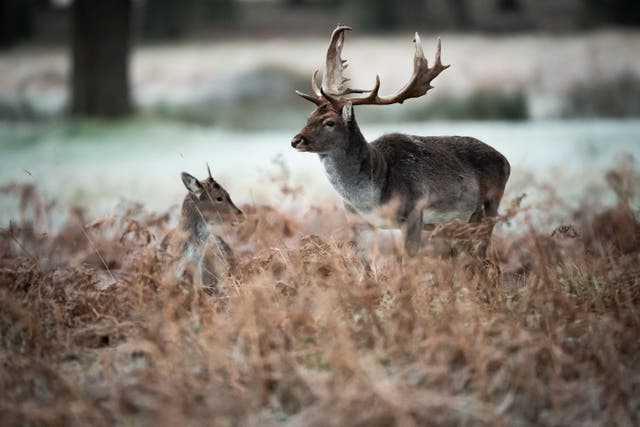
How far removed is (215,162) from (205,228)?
472cm

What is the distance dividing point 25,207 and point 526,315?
467 cm

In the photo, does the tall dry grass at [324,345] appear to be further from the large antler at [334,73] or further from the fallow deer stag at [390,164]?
the large antler at [334,73]

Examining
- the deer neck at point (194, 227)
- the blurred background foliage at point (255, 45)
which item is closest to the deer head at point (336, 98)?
the deer neck at point (194, 227)

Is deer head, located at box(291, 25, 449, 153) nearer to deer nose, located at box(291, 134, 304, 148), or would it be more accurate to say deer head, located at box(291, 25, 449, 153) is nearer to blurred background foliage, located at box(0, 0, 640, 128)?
deer nose, located at box(291, 134, 304, 148)

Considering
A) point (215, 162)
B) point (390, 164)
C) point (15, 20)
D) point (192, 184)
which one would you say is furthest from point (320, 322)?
point (15, 20)

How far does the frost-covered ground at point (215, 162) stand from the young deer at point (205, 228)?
2.86ft

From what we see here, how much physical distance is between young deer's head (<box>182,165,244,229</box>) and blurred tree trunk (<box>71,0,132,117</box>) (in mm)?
8824

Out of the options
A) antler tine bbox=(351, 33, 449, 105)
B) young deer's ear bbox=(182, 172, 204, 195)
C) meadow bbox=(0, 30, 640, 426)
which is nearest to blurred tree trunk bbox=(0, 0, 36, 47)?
meadow bbox=(0, 30, 640, 426)

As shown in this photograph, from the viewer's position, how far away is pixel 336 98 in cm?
671

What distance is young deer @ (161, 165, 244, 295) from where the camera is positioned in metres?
7.15

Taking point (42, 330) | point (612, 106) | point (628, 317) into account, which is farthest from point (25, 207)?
point (612, 106)

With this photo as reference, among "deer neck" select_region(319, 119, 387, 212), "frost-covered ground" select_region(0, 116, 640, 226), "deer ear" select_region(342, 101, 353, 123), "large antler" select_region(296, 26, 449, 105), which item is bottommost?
"frost-covered ground" select_region(0, 116, 640, 226)

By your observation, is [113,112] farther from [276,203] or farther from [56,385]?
[56,385]

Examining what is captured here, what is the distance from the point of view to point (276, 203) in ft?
27.8
